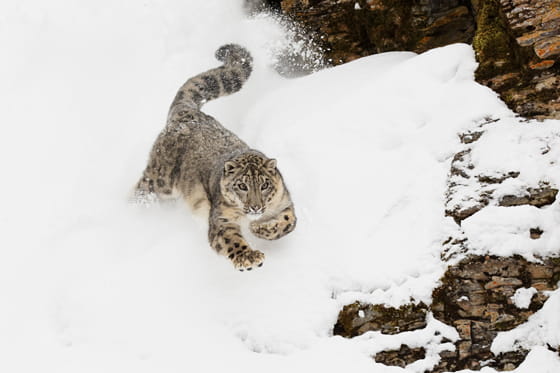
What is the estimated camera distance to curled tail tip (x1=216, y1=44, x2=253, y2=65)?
984 centimetres

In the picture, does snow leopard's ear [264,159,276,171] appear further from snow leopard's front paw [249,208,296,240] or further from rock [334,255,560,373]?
rock [334,255,560,373]

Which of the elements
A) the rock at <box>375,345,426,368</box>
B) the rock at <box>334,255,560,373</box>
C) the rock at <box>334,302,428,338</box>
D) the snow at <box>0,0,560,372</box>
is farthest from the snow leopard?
the rock at <box>375,345,426,368</box>

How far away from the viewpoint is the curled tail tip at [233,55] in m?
9.84

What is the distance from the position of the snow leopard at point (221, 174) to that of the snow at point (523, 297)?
247 cm

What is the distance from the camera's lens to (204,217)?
8.30 meters

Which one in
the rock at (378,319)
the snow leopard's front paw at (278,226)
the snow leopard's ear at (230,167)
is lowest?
the rock at (378,319)

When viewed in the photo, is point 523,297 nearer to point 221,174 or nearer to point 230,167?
point 230,167

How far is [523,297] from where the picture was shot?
18.8 feet

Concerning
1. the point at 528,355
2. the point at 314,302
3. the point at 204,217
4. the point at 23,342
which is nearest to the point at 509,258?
the point at 528,355

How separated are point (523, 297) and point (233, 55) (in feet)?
19.1

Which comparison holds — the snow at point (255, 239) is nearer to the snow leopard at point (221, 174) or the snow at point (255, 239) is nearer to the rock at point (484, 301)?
the rock at point (484, 301)

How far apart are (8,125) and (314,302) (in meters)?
7.17

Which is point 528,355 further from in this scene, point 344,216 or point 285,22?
point 285,22

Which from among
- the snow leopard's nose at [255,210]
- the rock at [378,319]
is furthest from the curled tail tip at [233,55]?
the rock at [378,319]
